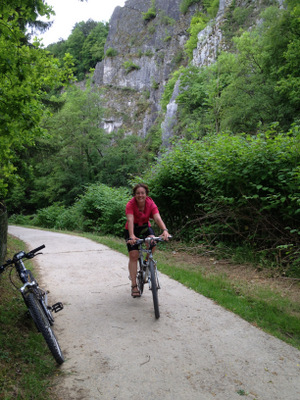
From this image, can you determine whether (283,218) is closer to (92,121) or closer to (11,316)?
(11,316)

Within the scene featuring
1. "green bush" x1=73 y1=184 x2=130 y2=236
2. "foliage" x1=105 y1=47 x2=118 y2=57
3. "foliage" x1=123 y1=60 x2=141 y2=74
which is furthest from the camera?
"foliage" x1=105 y1=47 x2=118 y2=57

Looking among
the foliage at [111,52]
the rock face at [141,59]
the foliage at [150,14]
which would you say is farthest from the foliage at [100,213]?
the foliage at [150,14]

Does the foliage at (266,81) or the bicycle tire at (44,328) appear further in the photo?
the foliage at (266,81)

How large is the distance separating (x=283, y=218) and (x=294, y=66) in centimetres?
1646

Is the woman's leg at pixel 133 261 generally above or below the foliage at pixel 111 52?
below

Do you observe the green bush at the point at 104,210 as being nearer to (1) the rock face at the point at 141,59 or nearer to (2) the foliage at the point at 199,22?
(1) the rock face at the point at 141,59

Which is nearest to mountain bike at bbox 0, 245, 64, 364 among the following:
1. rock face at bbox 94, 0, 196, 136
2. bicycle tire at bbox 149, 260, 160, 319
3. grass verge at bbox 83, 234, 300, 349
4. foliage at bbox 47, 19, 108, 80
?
bicycle tire at bbox 149, 260, 160, 319

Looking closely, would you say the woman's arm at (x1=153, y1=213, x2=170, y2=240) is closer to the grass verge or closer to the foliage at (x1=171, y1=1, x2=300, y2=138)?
the grass verge

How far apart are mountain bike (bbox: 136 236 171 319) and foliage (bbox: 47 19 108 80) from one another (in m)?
85.0

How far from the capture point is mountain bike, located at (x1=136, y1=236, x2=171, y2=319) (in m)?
4.33

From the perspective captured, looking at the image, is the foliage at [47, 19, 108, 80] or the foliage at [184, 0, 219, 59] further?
the foliage at [47, 19, 108, 80]

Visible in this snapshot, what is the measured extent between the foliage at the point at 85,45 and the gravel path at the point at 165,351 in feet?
280

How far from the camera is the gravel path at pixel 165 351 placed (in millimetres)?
2789

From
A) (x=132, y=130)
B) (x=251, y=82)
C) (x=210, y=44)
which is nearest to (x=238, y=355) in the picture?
(x=251, y=82)
